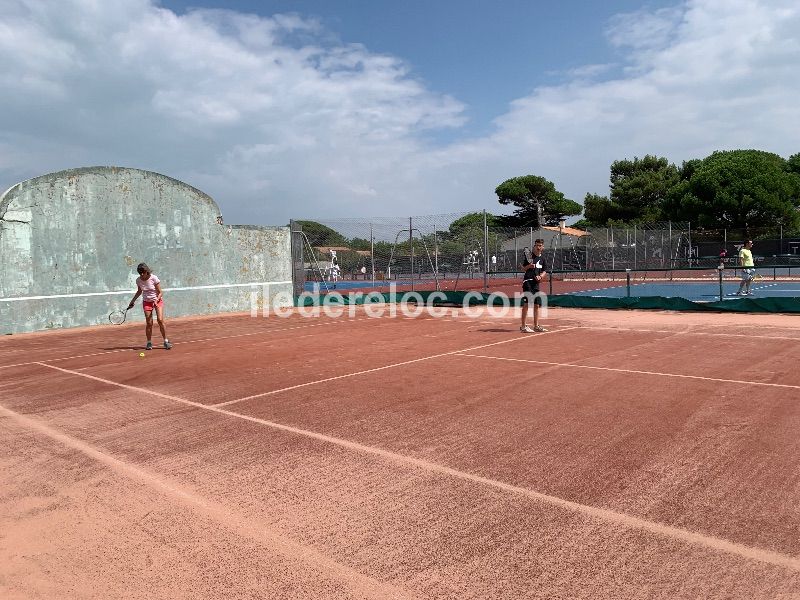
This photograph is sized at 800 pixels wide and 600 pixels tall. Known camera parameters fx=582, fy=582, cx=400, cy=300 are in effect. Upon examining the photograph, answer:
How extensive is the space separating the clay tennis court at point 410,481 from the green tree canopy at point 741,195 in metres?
51.0

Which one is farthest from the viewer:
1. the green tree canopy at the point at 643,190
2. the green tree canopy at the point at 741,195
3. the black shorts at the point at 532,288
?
the green tree canopy at the point at 643,190

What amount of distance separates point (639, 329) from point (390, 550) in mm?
10630

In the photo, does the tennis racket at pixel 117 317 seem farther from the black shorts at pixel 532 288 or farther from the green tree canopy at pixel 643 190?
the green tree canopy at pixel 643 190

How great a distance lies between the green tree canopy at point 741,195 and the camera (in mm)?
51781

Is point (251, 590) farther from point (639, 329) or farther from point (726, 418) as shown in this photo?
point (639, 329)

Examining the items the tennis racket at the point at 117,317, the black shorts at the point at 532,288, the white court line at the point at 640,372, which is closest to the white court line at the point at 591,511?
the white court line at the point at 640,372

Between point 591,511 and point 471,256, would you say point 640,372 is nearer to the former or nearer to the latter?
point 591,511

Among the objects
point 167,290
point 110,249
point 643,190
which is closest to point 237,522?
point 110,249

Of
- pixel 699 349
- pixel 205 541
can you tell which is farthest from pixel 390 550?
pixel 699 349

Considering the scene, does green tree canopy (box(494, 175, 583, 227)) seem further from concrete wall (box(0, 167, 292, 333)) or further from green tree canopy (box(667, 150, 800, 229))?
concrete wall (box(0, 167, 292, 333))

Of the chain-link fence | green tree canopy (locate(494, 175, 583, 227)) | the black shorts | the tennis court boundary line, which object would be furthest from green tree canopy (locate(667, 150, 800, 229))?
the tennis court boundary line

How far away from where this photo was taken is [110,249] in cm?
1692

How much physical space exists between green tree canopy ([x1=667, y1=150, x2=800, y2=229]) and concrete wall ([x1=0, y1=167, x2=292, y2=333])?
155 feet

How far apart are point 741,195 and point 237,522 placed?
5892cm
